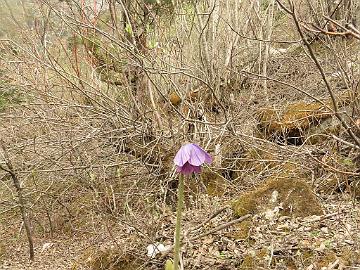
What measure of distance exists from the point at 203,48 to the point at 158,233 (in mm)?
3055

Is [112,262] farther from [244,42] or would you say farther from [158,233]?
[244,42]

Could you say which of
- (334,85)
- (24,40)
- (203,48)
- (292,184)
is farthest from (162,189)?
(24,40)

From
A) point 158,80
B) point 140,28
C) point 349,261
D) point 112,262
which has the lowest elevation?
point 112,262

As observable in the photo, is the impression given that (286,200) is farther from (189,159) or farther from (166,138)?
(189,159)

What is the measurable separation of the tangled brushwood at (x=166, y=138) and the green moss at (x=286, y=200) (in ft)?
0.04

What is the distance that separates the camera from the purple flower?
2.09 meters

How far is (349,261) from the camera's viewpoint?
12.9 ft

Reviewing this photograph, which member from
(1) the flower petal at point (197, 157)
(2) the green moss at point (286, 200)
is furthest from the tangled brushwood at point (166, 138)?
(1) the flower petal at point (197, 157)

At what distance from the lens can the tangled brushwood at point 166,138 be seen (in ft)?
16.5

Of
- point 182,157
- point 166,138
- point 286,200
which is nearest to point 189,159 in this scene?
point 182,157

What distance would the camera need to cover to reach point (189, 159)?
6.88 ft

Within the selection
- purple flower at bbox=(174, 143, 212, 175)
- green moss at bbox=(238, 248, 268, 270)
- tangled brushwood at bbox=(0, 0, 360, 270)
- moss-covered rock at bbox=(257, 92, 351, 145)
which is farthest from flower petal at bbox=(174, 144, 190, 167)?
moss-covered rock at bbox=(257, 92, 351, 145)

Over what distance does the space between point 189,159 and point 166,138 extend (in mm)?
4750

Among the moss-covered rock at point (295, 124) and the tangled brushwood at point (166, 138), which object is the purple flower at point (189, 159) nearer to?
the tangled brushwood at point (166, 138)
